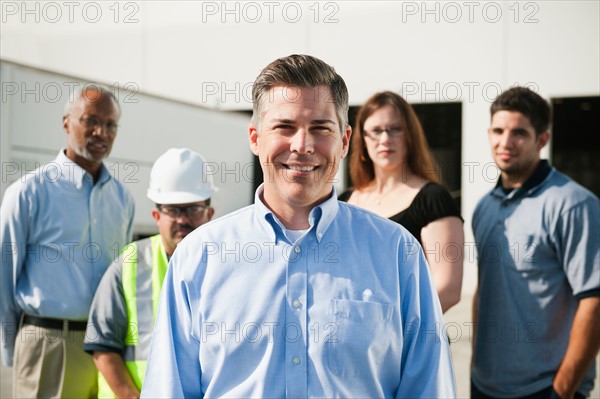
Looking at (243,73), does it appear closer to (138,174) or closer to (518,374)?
(138,174)

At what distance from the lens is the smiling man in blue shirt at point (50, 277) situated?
3090 millimetres

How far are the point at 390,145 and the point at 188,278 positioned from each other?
1524mm

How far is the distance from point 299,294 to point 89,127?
2.09 m

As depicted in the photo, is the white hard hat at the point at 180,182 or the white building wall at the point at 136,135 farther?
the white building wall at the point at 136,135

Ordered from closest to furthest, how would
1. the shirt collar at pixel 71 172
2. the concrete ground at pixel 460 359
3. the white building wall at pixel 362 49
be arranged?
the shirt collar at pixel 71 172 → the concrete ground at pixel 460 359 → the white building wall at pixel 362 49

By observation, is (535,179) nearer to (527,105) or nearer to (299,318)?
(527,105)

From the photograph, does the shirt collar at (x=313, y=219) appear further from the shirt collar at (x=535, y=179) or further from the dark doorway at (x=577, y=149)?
the dark doorway at (x=577, y=149)

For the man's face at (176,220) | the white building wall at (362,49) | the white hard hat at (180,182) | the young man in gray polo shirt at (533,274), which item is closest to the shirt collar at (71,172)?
the white hard hat at (180,182)

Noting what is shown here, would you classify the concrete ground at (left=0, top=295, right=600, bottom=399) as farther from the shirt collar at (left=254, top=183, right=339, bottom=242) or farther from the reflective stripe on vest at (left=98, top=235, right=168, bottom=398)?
the shirt collar at (left=254, top=183, right=339, bottom=242)

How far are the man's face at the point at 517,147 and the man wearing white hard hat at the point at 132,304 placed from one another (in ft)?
4.18

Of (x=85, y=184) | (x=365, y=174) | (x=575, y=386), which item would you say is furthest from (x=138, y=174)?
(x=575, y=386)

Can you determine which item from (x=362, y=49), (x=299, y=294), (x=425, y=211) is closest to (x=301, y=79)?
(x=299, y=294)

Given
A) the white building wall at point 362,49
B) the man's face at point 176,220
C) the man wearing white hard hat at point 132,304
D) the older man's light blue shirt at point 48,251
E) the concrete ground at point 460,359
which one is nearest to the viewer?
the man wearing white hard hat at point 132,304

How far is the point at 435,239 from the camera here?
268 centimetres
